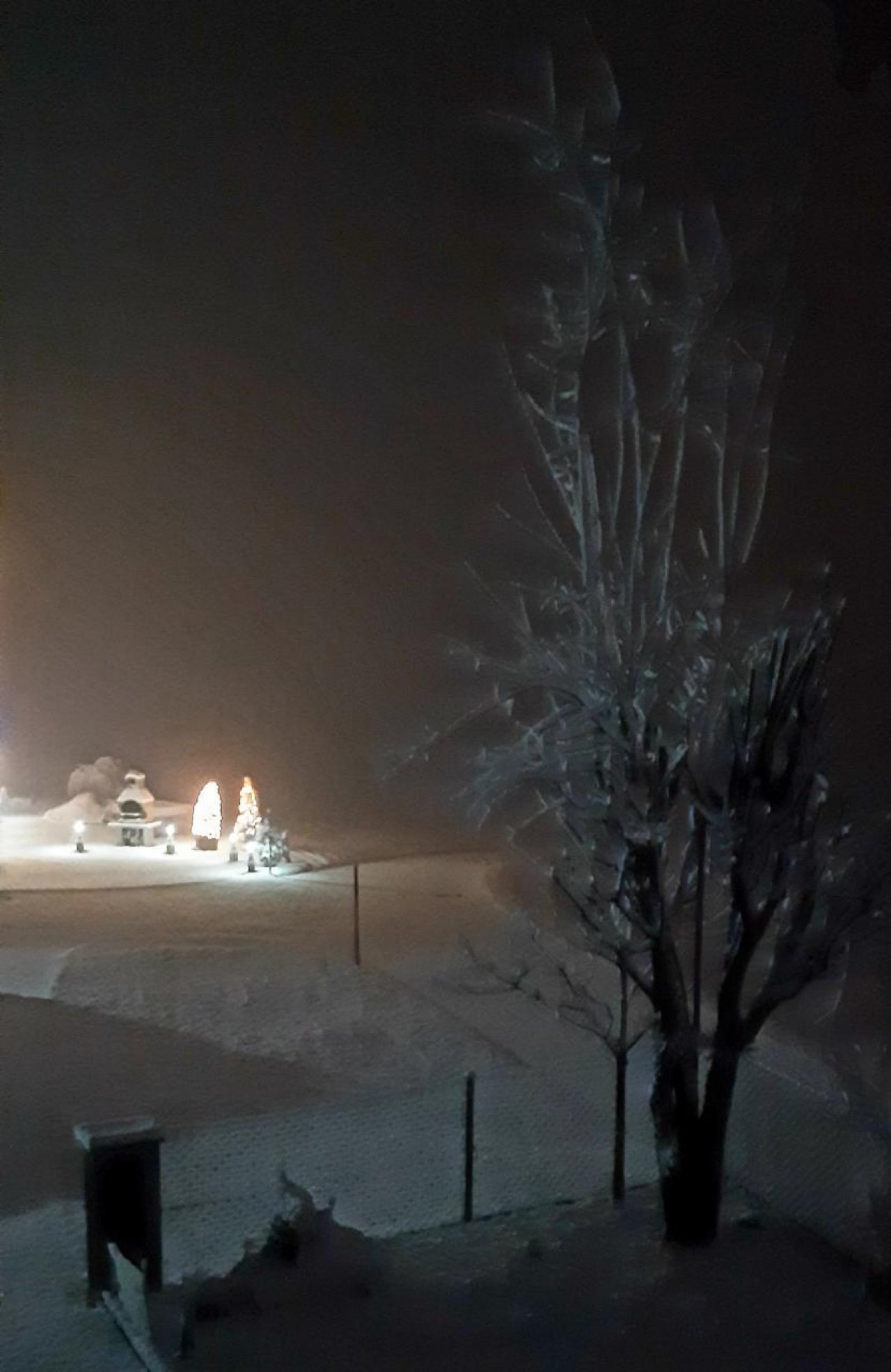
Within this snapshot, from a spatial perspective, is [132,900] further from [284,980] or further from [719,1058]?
[719,1058]

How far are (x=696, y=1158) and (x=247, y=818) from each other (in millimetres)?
10123

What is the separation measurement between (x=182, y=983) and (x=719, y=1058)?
486 centimetres

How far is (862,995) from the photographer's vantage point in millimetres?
8680

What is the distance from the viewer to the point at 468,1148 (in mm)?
5543

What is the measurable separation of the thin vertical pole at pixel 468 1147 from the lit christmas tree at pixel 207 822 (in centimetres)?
957

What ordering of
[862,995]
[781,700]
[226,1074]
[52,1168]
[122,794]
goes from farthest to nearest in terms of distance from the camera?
[122,794], [862,995], [226,1074], [52,1168], [781,700]

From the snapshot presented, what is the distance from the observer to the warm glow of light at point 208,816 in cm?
1496

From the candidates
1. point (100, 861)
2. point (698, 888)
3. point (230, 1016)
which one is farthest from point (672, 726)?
point (100, 861)

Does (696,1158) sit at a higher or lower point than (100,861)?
lower

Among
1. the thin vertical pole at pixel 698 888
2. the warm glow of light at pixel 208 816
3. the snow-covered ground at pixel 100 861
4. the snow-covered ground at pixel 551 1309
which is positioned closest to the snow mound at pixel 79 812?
the snow-covered ground at pixel 100 861

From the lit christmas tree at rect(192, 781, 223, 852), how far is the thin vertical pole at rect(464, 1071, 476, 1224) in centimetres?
957

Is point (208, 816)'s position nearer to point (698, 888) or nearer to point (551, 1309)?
point (698, 888)

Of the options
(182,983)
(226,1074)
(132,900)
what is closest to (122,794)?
(132,900)

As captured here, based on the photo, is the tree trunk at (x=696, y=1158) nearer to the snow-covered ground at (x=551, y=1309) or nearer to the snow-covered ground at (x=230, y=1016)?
the snow-covered ground at (x=551, y=1309)
